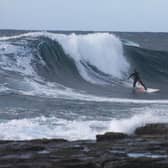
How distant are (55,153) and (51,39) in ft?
82.3

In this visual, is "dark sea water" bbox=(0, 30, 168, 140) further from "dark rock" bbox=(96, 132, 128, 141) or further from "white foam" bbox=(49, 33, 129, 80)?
"dark rock" bbox=(96, 132, 128, 141)

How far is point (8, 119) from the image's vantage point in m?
14.9

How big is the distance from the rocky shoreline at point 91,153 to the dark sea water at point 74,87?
10.8 ft

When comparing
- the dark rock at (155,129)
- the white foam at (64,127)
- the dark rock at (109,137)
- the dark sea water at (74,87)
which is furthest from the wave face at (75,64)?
the dark rock at (109,137)

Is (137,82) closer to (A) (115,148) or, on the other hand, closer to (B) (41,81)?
(B) (41,81)

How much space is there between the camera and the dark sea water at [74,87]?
14031 mm

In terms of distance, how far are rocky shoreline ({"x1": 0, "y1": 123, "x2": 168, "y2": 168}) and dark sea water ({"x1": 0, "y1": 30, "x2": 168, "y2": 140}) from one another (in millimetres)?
3296

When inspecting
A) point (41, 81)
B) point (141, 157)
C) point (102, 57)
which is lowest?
point (141, 157)

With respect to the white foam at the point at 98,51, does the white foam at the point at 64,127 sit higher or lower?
lower

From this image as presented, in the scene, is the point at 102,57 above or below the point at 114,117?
above

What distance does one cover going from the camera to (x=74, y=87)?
24.2 meters

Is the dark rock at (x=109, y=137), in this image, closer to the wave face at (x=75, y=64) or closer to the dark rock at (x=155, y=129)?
the dark rock at (x=155, y=129)

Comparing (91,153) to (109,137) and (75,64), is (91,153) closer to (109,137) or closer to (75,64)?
(109,137)

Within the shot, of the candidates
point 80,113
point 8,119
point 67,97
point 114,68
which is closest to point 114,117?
point 80,113
